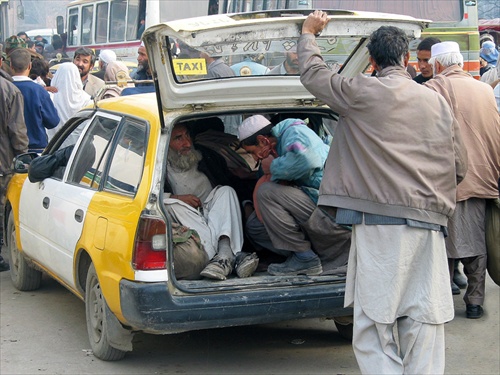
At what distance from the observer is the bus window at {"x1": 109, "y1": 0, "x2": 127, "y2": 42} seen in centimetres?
1967

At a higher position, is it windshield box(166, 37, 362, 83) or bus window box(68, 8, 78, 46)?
windshield box(166, 37, 362, 83)

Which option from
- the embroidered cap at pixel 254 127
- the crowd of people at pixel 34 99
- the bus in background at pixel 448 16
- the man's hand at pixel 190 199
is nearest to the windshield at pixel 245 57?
the embroidered cap at pixel 254 127

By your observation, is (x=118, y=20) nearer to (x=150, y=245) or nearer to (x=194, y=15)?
(x=194, y=15)

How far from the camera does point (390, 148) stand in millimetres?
4141

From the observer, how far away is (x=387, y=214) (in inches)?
163

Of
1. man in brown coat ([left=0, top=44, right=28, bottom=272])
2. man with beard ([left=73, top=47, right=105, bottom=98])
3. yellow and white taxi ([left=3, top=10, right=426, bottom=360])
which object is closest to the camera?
yellow and white taxi ([left=3, top=10, right=426, bottom=360])

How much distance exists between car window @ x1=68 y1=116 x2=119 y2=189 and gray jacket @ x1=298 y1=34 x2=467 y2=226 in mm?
1795

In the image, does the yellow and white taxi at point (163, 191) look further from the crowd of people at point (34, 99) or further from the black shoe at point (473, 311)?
the crowd of people at point (34, 99)

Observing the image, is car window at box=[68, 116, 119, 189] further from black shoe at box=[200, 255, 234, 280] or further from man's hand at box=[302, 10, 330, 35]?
man's hand at box=[302, 10, 330, 35]

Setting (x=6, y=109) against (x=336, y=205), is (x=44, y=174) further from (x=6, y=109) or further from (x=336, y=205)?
(x=336, y=205)

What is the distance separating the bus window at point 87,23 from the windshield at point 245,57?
1636 centimetres

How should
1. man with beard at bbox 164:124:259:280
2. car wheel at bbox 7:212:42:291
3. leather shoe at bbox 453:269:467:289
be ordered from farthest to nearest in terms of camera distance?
leather shoe at bbox 453:269:467:289 → car wheel at bbox 7:212:42:291 → man with beard at bbox 164:124:259:280

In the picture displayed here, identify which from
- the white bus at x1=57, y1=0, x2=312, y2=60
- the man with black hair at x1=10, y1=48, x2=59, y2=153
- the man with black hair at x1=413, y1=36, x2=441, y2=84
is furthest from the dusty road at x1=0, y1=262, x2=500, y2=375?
the white bus at x1=57, y1=0, x2=312, y2=60

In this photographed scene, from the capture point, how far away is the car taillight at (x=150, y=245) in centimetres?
476
